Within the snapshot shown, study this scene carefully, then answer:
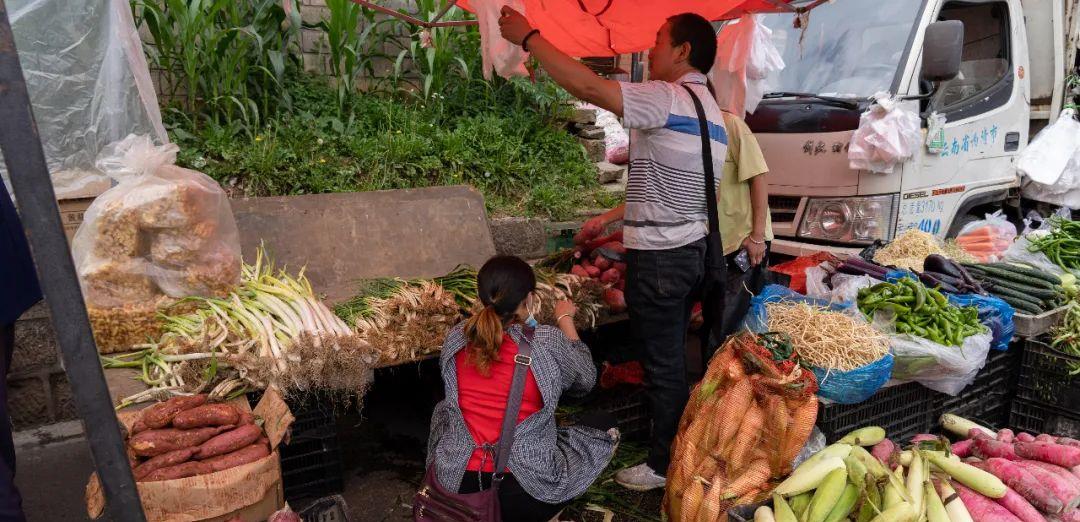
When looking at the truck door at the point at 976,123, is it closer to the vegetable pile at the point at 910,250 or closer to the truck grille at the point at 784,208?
the vegetable pile at the point at 910,250

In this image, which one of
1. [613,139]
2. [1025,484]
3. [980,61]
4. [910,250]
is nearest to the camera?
[1025,484]

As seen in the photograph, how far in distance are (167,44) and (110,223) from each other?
371cm

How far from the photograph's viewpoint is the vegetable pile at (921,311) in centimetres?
372

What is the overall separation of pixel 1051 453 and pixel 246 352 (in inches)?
149

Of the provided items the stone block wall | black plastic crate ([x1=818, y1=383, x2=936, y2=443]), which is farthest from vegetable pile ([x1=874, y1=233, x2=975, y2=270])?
the stone block wall

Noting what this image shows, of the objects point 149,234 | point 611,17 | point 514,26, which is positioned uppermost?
point 611,17

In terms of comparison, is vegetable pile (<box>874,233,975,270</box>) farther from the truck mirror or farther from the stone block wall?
the stone block wall

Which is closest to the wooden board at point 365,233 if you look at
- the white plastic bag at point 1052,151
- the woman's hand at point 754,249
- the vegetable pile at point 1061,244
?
the woman's hand at point 754,249

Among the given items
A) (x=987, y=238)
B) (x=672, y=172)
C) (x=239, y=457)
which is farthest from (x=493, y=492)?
(x=987, y=238)

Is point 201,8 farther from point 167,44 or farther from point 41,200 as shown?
point 41,200

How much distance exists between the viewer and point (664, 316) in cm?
336

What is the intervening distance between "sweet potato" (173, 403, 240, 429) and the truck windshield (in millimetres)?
4439

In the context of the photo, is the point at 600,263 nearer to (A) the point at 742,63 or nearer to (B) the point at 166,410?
(A) the point at 742,63

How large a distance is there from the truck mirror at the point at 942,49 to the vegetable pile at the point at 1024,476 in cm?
236
